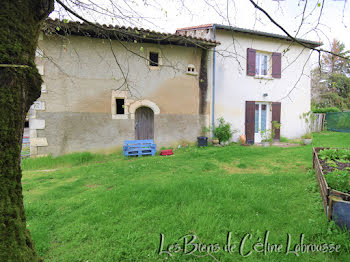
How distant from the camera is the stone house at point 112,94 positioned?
627cm

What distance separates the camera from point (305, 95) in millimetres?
9602

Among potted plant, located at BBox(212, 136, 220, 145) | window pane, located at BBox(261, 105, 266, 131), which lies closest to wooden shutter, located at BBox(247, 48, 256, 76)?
window pane, located at BBox(261, 105, 266, 131)

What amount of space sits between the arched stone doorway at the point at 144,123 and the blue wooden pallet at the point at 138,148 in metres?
0.78

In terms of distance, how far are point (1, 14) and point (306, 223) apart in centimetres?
349

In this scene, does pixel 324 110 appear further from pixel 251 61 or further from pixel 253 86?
pixel 251 61

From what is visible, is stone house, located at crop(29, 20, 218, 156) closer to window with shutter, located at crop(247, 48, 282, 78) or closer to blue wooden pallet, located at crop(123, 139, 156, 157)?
blue wooden pallet, located at crop(123, 139, 156, 157)

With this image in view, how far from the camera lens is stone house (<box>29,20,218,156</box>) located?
6.27 metres

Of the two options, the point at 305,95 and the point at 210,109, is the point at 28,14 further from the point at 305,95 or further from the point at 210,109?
the point at 305,95

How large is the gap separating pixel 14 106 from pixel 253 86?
9223 millimetres

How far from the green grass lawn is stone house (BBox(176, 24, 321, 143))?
445cm

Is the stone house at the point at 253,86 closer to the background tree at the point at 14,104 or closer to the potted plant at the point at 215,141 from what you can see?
the potted plant at the point at 215,141

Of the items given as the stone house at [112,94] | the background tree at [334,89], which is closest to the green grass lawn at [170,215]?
the stone house at [112,94]

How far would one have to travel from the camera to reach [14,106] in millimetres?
1026

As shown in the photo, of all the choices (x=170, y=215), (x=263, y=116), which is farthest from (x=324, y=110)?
(x=170, y=215)
